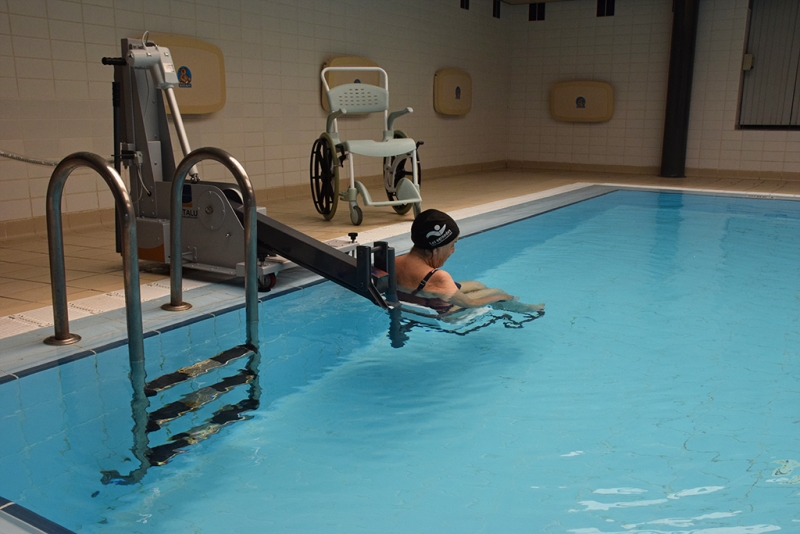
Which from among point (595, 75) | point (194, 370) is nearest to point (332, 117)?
point (194, 370)

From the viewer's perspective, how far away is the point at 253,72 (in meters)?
6.51

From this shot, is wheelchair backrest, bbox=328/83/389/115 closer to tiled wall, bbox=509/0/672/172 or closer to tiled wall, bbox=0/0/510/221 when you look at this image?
tiled wall, bbox=0/0/510/221

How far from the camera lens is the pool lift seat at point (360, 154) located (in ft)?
17.7

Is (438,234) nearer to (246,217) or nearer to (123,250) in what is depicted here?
(246,217)

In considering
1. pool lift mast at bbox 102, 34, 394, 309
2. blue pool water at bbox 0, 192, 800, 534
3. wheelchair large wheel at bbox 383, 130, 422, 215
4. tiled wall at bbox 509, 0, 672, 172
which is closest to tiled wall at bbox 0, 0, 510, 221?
tiled wall at bbox 509, 0, 672, 172

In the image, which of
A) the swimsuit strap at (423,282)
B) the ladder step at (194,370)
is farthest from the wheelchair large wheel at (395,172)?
the ladder step at (194,370)

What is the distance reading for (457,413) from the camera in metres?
2.25

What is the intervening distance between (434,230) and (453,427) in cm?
97

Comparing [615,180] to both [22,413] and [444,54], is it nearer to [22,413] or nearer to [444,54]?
[444,54]

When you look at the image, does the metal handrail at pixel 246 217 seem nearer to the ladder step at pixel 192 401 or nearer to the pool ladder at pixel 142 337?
the pool ladder at pixel 142 337

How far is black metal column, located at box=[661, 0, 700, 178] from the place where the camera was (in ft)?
30.5

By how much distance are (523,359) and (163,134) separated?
2232mm

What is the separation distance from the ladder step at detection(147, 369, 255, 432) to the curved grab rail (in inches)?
7.7

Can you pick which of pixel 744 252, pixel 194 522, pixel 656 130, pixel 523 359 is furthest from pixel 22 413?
pixel 656 130
